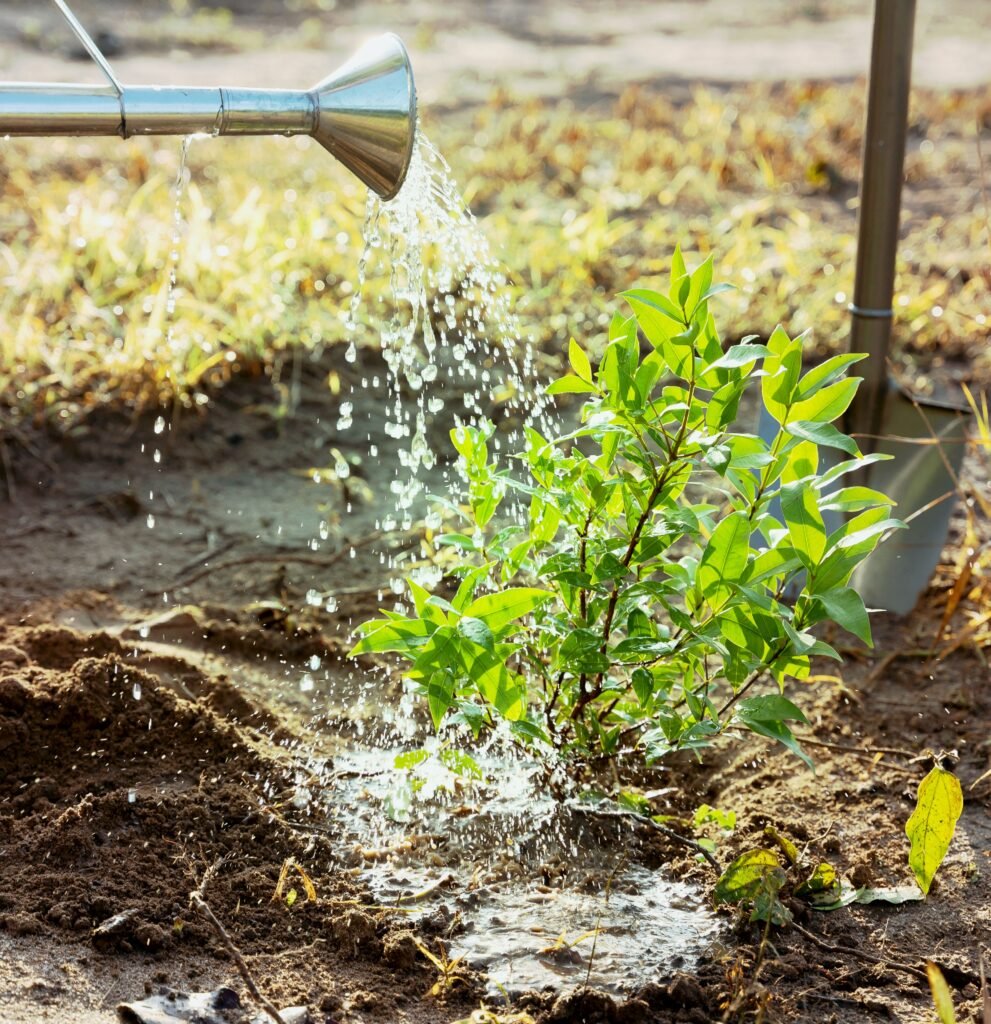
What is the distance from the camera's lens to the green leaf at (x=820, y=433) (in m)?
1.65

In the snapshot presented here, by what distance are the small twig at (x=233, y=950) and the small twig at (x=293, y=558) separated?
1.08 meters

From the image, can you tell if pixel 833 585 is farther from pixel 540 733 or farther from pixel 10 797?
pixel 10 797

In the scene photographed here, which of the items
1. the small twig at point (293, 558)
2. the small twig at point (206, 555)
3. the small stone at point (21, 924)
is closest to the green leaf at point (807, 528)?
the small stone at point (21, 924)

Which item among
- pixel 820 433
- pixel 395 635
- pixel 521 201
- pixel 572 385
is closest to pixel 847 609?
Result: pixel 820 433

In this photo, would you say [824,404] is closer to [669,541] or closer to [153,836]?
[669,541]

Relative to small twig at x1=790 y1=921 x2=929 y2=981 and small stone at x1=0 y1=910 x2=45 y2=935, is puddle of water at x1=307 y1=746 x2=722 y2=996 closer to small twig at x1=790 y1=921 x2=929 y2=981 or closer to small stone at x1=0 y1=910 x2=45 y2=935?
small twig at x1=790 y1=921 x2=929 y2=981

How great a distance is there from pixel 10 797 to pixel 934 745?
1564mm

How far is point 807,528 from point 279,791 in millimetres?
968

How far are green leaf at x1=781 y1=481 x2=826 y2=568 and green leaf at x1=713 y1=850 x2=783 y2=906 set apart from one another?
0.44 m

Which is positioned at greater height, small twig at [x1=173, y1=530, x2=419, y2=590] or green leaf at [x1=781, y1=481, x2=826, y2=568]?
green leaf at [x1=781, y1=481, x2=826, y2=568]

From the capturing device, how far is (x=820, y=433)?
5.49 ft

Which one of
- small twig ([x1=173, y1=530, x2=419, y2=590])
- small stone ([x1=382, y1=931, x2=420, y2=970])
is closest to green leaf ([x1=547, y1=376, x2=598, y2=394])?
small stone ([x1=382, y1=931, x2=420, y2=970])

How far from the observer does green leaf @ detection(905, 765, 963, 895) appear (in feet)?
5.80

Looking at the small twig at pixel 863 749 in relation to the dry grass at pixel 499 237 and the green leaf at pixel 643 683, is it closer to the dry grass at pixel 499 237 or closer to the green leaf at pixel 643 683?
the green leaf at pixel 643 683
